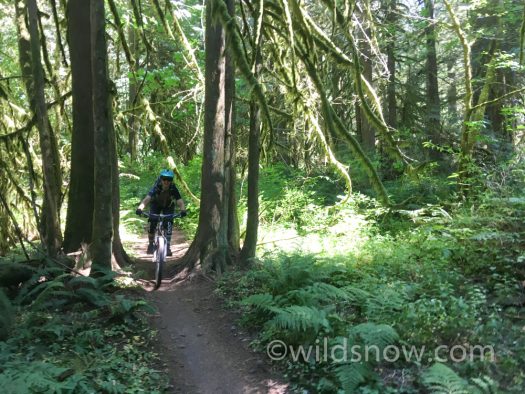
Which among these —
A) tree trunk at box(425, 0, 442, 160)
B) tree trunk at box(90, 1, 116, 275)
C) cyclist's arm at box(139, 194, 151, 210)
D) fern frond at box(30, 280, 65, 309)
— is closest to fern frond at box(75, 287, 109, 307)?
fern frond at box(30, 280, 65, 309)

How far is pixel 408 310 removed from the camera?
16.2 ft

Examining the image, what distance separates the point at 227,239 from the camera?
9.18 metres

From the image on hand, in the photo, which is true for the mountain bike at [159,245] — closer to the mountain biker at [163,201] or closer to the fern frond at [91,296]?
the mountain biker at [163,201]

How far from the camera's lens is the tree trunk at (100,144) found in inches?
273

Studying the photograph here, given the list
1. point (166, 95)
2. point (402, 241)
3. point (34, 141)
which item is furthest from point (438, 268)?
point (166, 95)

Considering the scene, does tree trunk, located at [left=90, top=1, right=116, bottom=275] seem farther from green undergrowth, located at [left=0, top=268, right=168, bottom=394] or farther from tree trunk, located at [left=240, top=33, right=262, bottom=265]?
tree trunk, located at [left=240, top=33, right=262, bottom=265]

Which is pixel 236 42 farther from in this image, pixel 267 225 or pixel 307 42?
pixel 267 225

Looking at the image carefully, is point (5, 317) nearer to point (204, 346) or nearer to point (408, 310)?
point (204, 346)

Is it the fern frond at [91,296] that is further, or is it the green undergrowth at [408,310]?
the fern frond at [91,296]

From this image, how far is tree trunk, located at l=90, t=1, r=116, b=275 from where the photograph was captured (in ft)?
22.8

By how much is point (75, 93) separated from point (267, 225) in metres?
6.63

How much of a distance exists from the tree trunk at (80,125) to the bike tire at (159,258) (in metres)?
1.36

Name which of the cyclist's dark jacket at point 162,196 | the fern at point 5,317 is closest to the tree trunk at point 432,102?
the cyclist's dark jacket at point 162,196

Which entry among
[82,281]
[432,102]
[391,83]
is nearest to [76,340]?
[82,281]
